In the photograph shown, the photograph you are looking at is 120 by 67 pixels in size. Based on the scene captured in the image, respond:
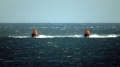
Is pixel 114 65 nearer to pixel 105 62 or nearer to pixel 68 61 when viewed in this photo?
pixel 105 62

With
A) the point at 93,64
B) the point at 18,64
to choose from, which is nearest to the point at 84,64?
the point at 93,64

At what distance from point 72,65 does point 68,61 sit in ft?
20.8

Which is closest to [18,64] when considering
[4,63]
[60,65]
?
[4,63]

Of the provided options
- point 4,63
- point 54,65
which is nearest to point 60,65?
point 54,65

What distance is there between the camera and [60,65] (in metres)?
69.8

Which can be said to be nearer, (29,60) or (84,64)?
(84,64)

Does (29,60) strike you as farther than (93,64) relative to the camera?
Yes

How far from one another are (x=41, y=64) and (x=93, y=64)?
35.1 ft

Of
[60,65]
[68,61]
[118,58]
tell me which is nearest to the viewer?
[60,65]

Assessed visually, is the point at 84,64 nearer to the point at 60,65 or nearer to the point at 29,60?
the point at 60,65

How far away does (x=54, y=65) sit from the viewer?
229 feet

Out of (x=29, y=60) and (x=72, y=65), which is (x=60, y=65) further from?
(x=29, y=60)

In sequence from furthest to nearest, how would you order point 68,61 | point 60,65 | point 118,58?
point 118,58 < point 68,61 < point 60,65

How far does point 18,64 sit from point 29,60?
272 inches
